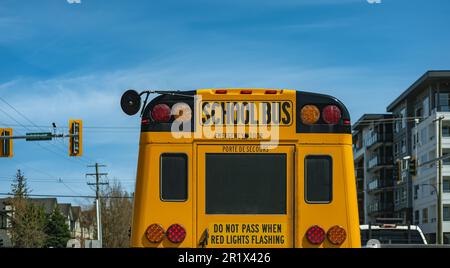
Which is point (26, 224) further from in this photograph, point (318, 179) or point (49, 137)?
point (318, 179)

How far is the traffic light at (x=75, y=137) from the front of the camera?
29609mm

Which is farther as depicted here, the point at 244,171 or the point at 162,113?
the point at 162,113

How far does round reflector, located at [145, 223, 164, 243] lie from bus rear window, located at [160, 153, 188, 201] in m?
0.31

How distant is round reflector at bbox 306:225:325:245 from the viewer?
293 inches

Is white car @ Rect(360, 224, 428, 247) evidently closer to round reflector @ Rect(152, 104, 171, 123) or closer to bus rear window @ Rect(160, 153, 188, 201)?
bus rear window @ Rect(160, 153, 188, 201)

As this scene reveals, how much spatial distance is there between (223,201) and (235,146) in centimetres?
58

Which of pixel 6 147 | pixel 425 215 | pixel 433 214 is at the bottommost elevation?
pixel 425 215

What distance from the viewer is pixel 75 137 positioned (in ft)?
97.2

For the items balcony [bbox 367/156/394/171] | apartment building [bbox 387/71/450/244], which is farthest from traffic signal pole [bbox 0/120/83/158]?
balcony [bbox 367/156/394/171]

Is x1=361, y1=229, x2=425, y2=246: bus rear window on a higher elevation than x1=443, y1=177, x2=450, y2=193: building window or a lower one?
lower

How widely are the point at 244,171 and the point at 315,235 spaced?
3.14 feet

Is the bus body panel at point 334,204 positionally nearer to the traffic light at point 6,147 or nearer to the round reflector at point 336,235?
the round reflector at point 336,235

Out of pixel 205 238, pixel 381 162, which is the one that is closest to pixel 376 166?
pixel 381 162

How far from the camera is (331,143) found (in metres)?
7.72
